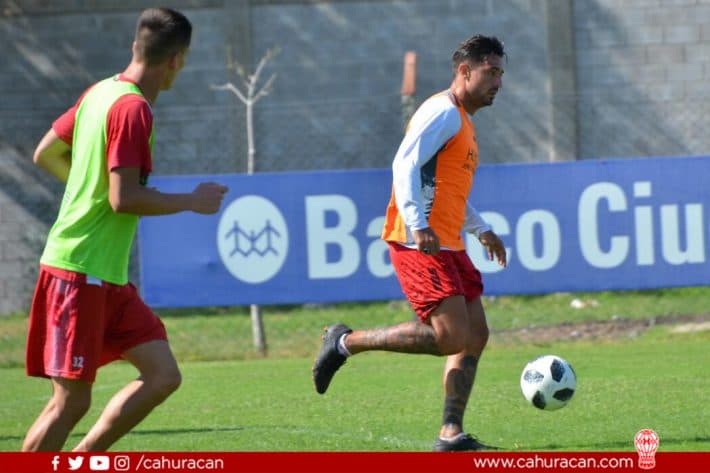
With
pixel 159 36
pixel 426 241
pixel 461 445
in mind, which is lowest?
pixel 461 445

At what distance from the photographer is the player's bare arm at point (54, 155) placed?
19.2 ft

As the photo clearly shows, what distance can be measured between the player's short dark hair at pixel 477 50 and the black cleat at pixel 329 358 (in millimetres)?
1652

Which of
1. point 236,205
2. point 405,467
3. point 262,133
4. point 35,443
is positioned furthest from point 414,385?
point 262,133

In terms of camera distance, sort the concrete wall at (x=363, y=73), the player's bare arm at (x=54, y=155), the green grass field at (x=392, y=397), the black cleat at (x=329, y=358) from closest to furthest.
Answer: the player's bare arm at (x=54, y=155) → the green grass field at (x=392, y=397) → the black cleat at (x=329, y=358) → the concrete wall at (x=363, y=73)

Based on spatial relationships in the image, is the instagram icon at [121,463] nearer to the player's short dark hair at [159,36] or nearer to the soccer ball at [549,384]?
the player's short dark hair at [159,36]

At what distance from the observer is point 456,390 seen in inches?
278

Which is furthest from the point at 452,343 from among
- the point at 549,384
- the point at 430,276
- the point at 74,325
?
the point at 74,325

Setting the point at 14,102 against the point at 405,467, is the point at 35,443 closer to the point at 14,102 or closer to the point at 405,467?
the point at 405,467

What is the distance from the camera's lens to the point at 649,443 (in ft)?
22.0

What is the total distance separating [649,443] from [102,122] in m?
3.18

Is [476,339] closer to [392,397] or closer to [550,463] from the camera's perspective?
[550,463]

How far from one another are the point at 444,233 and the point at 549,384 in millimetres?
1091

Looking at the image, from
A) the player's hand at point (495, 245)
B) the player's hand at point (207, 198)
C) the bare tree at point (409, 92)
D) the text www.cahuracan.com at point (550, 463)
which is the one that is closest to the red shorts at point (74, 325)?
the player's hand at point (207, 198)

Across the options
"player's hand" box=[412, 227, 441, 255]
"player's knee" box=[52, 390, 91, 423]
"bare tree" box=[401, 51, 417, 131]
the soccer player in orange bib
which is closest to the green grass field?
the soccer player in orange bib
